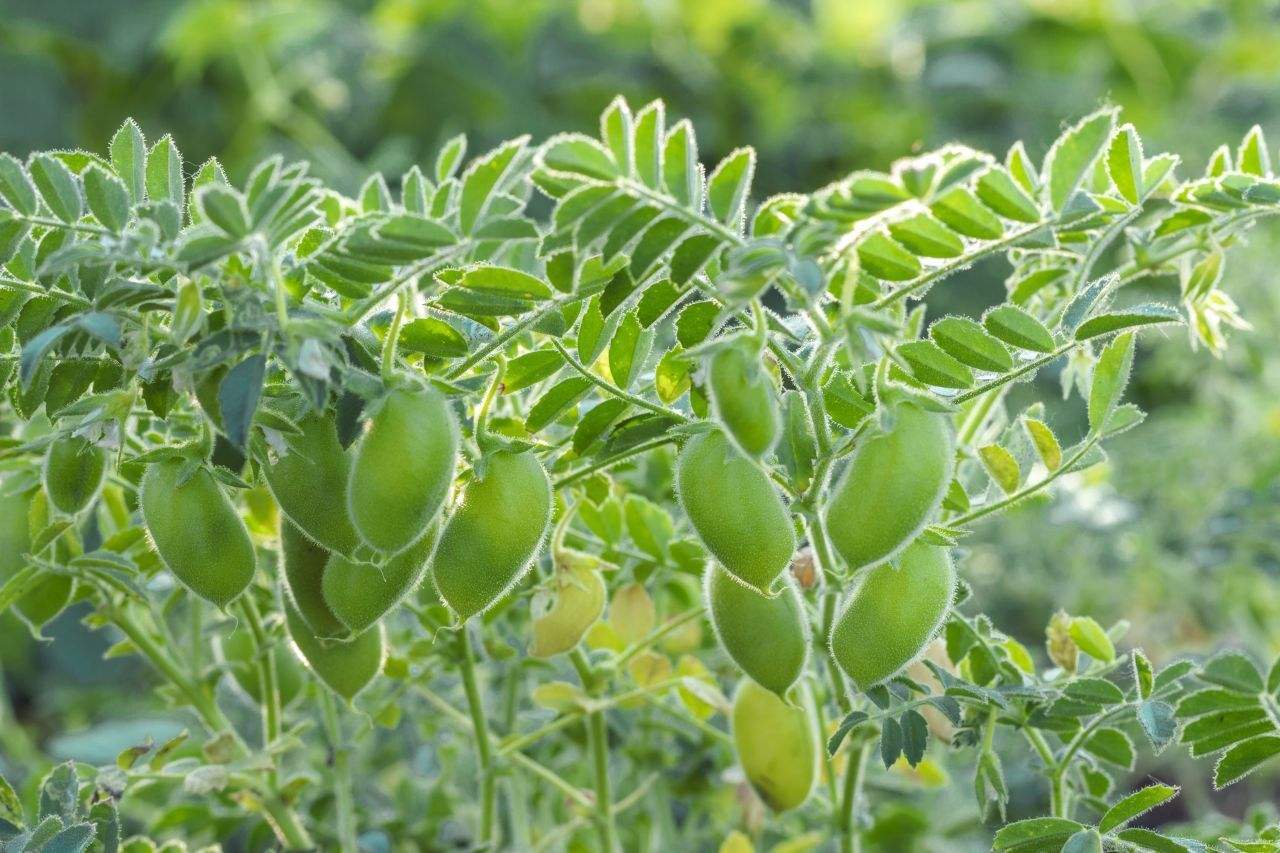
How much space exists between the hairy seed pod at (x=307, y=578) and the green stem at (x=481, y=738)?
10 cm

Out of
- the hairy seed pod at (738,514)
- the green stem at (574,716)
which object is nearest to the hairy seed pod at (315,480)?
the hairy seed pod at (738,514)

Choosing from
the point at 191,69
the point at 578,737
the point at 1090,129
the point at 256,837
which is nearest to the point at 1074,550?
the point at 578,737

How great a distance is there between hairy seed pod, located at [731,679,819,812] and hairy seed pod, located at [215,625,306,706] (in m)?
0.24

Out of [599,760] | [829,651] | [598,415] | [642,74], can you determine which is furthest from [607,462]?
[642,74]

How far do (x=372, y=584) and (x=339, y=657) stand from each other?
7 cm

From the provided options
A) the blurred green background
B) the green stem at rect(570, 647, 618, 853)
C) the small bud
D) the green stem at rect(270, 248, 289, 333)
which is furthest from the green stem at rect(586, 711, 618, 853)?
the blurred green background

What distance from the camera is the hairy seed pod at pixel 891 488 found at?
468 millimetres

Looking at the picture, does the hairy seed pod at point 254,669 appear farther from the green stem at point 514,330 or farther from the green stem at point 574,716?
the green stem at point 514,330

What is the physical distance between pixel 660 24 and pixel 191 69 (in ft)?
2.84

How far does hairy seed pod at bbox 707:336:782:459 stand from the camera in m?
0.45

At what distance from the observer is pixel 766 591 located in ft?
1.63

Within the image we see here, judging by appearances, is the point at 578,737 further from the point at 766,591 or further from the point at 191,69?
the point at 191,69

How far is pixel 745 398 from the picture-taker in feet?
1.46

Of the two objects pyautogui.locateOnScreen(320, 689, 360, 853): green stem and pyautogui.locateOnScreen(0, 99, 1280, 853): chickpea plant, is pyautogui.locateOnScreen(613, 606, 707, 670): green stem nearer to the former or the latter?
pyautogui.locateOnScreen(0, 99, 1280, 853): chickpea plant
